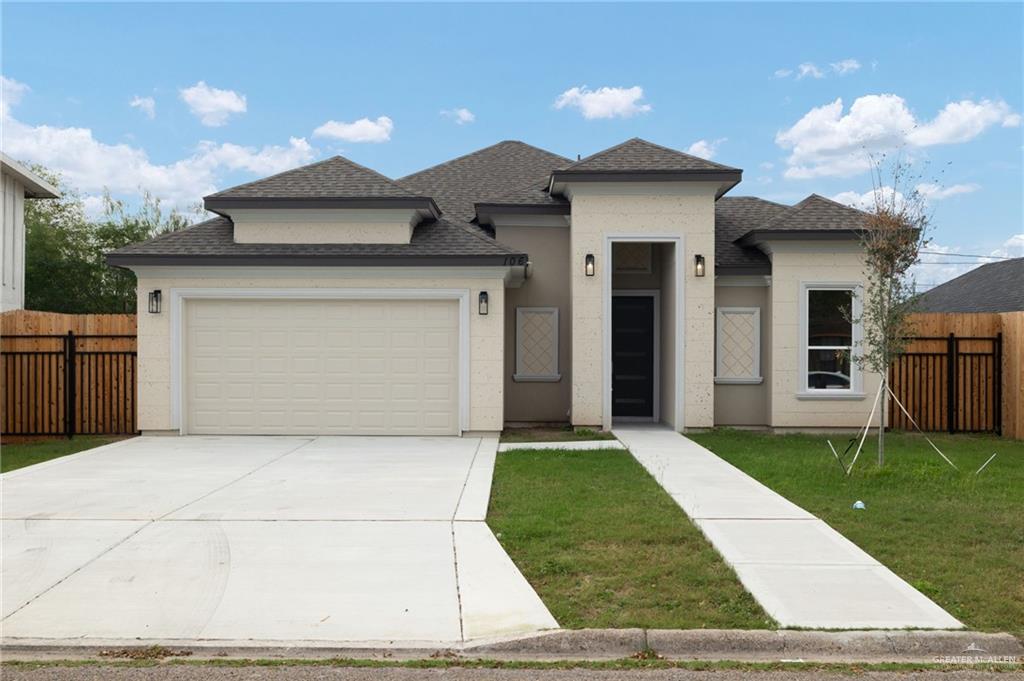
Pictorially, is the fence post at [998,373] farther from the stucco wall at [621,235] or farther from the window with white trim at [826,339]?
the stucco wall at [621,235]

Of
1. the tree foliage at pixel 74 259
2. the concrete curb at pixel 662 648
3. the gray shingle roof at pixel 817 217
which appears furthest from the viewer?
the tree foliage at pixel 74 259

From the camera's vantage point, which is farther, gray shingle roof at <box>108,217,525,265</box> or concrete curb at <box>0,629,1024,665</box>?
gray shingle roof at <box>108,217,525,265</box>

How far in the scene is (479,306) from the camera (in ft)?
45.8

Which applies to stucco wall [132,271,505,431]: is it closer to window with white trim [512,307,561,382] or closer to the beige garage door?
the beige garage door

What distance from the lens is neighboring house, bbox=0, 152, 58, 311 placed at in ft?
58.0

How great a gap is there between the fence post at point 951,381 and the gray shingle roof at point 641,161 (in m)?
5.36

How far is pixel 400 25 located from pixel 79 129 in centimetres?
2080

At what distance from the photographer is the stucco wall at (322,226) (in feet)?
47.0

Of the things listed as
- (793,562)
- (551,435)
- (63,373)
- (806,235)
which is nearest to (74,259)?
(63,373)

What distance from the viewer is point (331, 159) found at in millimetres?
15609

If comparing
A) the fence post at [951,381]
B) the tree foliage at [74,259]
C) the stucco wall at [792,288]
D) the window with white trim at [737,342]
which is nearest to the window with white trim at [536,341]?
the window with white trim at [737,342]

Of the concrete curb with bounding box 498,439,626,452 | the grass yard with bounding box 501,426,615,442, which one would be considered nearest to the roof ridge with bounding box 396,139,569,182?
the grass yard with bounding box 501,426,615,442

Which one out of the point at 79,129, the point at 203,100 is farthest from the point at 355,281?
the point at 79,129

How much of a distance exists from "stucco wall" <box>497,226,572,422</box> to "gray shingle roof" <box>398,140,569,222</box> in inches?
89.9
